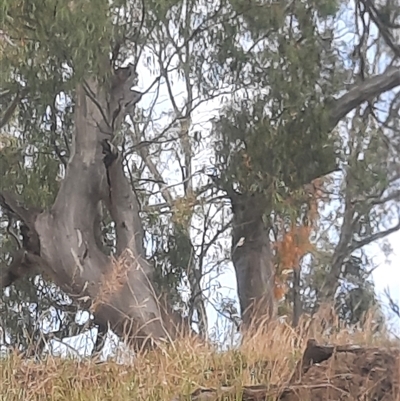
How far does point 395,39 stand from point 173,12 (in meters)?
0.34

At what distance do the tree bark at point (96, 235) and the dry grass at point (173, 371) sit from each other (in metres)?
0.05

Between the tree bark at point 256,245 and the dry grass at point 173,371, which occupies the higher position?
the tree bark at point 256,245

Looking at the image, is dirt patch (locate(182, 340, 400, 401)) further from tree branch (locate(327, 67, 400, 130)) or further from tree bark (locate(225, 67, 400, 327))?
tree branch (locate(327, 67, 400, 130))

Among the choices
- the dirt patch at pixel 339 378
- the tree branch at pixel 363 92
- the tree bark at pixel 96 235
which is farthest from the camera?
the tree bark at pixel 96 235

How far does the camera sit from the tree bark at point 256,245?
90cm

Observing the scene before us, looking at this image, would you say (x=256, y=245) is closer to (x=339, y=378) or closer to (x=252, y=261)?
(x=252, y=261)

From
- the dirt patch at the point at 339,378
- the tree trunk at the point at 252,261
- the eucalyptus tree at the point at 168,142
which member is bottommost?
the dirt patch at the point at 339,378

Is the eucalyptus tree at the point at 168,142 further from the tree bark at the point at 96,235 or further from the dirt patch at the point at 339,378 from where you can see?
the dirt patch at the point at 339,378

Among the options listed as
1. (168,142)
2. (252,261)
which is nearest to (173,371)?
(252,261)

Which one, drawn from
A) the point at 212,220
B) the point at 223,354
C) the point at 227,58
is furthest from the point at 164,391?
the point at 227,58

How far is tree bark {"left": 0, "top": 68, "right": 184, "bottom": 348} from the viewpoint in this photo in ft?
3.13

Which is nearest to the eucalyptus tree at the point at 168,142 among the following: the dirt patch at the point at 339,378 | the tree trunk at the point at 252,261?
the tree trunk at the point at 252,261

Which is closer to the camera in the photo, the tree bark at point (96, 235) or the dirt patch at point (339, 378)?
the dirt patch at point (339, 378)

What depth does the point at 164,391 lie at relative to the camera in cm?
84
